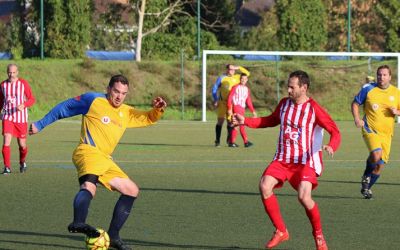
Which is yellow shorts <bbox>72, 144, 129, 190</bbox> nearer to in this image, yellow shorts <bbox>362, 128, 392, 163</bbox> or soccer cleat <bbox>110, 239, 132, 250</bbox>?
soccer cleat <bbox>110, 239, 132, 250</bbox>

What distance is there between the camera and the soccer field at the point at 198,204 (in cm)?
1029

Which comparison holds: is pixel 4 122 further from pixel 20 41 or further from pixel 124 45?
pixel 124 45

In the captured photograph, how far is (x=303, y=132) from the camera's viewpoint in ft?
32.7

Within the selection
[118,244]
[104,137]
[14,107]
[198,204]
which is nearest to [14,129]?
[14,107]

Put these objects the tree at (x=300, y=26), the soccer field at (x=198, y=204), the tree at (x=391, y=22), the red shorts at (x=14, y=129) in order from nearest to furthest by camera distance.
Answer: the soccer field at (x=198, y=204) → the red shorts at (x=14, y=129) → the tree at (x=300, y=26) → the tree at (x=391, y=22)

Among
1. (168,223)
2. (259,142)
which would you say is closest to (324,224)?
(168,223)

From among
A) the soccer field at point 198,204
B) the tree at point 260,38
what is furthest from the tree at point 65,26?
the soccer field at point 198,204

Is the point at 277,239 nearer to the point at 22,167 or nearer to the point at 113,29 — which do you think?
the point at 22,167

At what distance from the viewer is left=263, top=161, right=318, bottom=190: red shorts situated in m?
9.85

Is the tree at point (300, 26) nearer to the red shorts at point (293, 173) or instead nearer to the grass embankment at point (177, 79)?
the grass embankment at point (177, 79)

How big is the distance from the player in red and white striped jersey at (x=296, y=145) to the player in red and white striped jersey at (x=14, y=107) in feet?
24.9

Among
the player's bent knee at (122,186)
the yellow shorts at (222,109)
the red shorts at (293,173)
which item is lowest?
the player's bent knee at (122,186)

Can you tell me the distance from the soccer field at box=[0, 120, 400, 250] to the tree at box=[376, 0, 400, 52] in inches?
1062

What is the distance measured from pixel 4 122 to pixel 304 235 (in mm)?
7832
